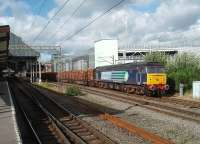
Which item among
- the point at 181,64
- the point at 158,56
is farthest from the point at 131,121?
the point at 158,56

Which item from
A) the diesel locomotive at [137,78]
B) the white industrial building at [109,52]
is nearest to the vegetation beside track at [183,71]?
the diesel locomotive at [137,78]

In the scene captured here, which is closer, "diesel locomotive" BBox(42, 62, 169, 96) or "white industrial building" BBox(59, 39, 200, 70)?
"diesel locomotive" BBox(42, 62, 169, 96)

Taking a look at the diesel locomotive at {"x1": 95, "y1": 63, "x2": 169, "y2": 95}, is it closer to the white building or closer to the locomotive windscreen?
the locomotive windscreen

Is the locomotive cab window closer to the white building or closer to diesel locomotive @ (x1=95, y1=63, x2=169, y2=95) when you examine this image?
diesel locomotive @ (x1=95, y1=63, x2=169, y2=95)

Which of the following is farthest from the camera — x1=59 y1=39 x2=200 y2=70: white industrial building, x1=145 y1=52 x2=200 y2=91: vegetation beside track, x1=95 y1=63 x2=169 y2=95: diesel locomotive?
x1=59 y1=39 x2=200 y2=70: white industrial building

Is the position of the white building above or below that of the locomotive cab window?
above

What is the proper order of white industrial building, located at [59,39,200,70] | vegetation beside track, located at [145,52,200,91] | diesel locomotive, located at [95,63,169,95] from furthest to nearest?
white industrial building, located at [59,39,200,70] < vegetation beside track, located at [145,52,200,91] < diesel locomotive, located at [95,63,169,95]

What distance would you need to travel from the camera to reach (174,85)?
3850cm

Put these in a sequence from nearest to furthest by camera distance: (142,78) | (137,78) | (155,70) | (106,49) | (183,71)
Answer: (155,70) < (142,78) < (137,78) < (183,71) < (106,49)

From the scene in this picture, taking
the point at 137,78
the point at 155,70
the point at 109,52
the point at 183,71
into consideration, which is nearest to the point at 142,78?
the point at 137,78

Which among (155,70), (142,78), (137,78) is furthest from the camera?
(137,78)

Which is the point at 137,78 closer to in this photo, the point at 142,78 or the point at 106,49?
the point at 142,78

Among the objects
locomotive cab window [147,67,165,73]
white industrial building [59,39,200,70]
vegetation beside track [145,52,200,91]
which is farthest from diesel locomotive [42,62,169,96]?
white industrial building [59,39,200,70]

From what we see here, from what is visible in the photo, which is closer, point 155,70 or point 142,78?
point 155,70
